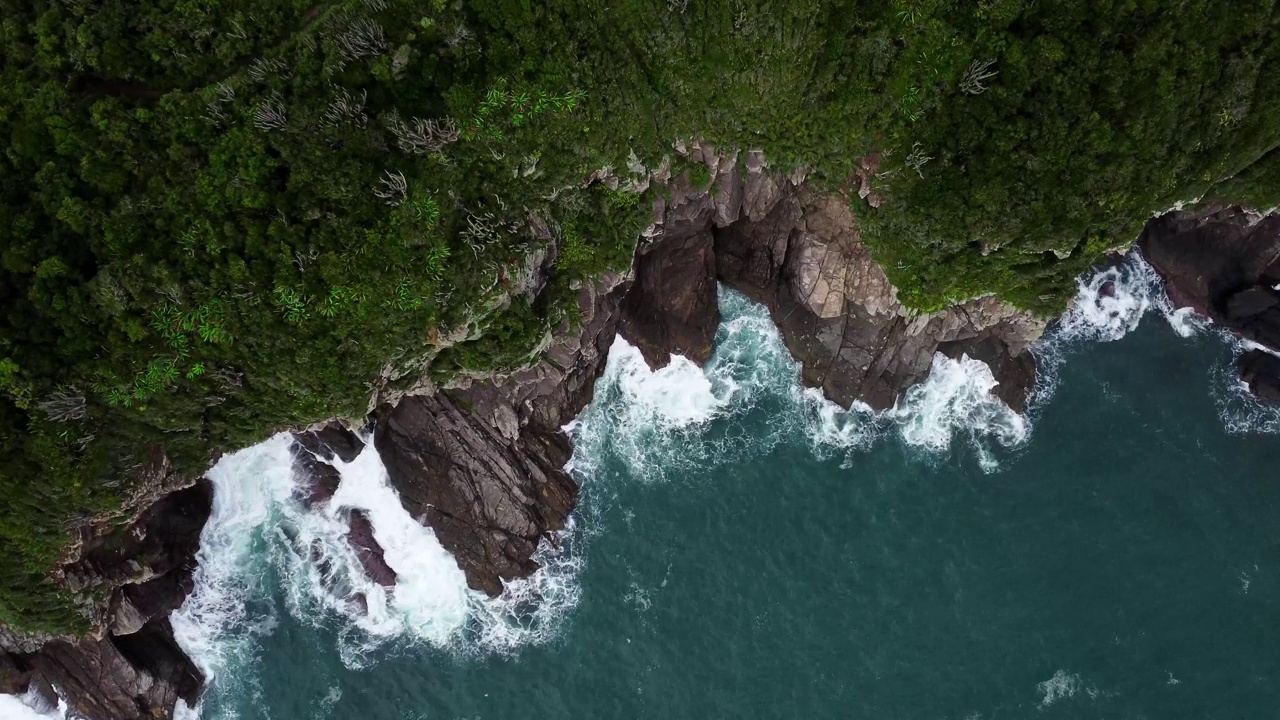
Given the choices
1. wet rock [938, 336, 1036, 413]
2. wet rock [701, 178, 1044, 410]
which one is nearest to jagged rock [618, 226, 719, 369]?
wet rock [701, 178, 1044, 410]

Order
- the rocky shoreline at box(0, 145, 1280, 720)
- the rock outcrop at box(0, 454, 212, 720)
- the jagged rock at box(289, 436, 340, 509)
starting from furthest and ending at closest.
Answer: the jagged rock at box(289, 436, 340, 509) → the rocky shoreline at box(0, 145, 1280, 720) → the rock outcrop at box(0, 454, 212, 720)

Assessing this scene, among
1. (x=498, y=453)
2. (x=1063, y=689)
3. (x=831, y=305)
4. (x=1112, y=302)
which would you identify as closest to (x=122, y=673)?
(x=498, y=453)

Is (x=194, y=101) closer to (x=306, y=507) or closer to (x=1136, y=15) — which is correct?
(x=306, y=507)

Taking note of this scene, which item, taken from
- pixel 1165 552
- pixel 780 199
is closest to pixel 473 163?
pixel 780 199

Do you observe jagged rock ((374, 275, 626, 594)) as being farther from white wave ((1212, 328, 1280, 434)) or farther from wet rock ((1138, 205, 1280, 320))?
white wave ((1212, 328, 1280, 434))

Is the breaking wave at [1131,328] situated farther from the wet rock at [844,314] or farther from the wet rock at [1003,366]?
the wet rock at [844,314]

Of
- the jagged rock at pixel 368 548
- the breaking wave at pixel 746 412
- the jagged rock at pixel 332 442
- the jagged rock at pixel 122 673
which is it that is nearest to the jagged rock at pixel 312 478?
the jagged rock at pixel 332 442
